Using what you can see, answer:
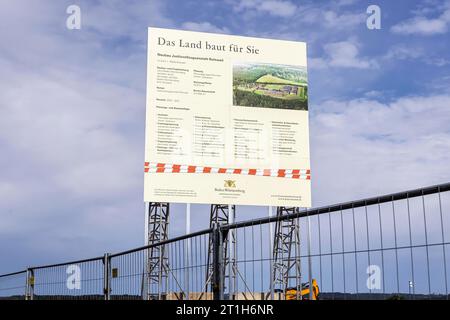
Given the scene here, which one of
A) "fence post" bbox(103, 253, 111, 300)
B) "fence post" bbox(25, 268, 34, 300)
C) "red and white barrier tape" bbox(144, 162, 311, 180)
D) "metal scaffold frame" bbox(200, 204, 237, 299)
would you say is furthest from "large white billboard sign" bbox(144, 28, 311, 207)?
"metal scaffold frame" bbox(200, 204, 237, 299)

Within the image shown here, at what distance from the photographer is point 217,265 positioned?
695 centimetres

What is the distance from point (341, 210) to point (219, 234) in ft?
5.27

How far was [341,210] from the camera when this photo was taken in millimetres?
5863

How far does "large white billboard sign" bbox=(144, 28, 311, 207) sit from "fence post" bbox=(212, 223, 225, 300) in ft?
35.6

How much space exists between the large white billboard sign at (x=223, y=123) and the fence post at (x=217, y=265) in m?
10.8

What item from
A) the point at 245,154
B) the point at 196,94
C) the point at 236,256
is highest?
the point at 196,94

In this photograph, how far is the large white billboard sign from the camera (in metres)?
18.1

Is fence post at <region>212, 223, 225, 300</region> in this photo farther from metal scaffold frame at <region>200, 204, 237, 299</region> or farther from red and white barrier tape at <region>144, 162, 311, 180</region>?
red and white barrier tape at <region>144, 162, 311, 180</region>

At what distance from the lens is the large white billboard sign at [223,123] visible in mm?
18125

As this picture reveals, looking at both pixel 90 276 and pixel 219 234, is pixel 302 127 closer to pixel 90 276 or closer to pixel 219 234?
pixel 90 276

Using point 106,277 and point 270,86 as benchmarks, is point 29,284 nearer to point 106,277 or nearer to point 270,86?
point 106,277

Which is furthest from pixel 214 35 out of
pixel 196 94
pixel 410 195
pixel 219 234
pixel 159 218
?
pixel 410 195

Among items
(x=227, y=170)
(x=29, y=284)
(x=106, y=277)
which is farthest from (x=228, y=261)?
(x=227, y=170)

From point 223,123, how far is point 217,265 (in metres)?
12.0
